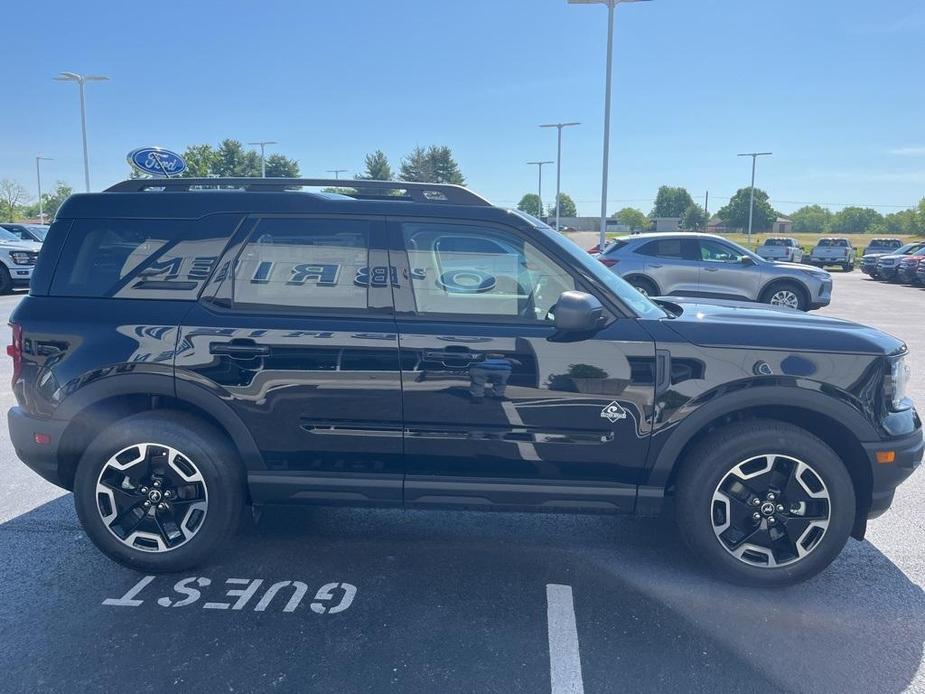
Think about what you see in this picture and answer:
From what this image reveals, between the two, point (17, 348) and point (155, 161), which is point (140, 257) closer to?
point (17, 348)

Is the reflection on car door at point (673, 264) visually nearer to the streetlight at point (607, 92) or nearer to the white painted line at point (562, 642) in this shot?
the streetlight at point (607, 92)

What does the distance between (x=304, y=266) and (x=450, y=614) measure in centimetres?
181

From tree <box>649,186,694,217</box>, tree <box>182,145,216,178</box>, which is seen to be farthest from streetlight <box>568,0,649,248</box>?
tree <box>649,186,694,217</box>

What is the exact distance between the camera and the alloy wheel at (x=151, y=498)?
3.53m

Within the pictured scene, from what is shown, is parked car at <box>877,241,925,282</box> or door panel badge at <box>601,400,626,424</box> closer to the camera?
door panel badge at <box>601,400,626,424</box>

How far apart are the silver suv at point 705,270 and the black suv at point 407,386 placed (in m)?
9.77

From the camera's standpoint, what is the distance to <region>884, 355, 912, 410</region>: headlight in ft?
11.2

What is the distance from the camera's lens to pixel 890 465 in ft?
11.1

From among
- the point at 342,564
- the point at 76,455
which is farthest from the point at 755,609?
the point at 76,455

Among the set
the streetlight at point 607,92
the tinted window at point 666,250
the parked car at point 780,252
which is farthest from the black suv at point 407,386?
the parked car at point 780,252

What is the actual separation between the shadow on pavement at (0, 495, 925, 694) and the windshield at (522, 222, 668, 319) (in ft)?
4.40

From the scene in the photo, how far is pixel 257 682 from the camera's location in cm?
273

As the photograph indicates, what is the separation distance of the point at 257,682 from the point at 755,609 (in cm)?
225

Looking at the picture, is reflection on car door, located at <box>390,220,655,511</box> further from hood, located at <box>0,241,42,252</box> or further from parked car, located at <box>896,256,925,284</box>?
parked car, located at <box>896,256,925,284</box>
